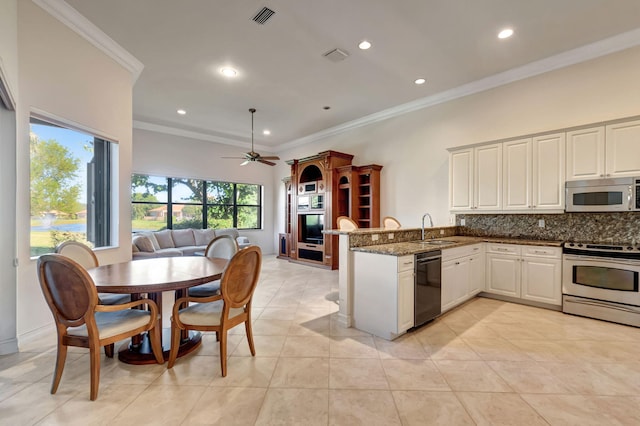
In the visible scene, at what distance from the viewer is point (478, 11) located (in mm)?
3029

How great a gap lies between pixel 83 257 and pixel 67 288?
1.02 metres

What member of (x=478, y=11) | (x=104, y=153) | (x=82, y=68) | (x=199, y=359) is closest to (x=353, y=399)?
(x=199, y=359)

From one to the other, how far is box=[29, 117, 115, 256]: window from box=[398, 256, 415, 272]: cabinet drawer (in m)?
3.77

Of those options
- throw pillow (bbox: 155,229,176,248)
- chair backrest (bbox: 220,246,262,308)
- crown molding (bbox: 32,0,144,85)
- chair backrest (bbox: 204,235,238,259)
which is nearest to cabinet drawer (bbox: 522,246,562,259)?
chair backrest (bbox: 220,246,262,308)

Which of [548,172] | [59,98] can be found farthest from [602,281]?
[59,98]

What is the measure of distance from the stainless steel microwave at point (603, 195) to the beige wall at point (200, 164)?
7.18 m

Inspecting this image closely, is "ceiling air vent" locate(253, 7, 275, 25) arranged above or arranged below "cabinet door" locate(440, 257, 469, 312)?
above

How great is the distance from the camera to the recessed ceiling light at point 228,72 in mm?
4211

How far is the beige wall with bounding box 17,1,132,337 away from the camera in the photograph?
271 centimetres

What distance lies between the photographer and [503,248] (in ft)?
13.1

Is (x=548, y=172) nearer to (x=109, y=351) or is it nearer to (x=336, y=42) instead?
(x=336, y=42)

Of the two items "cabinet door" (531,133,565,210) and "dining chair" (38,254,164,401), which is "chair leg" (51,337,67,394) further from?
"cabinet door" (531,133,565,210)

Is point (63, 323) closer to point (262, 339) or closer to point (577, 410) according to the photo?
point (262, 339)

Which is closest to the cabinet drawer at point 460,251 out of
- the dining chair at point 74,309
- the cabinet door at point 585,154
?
the cabinet door at point 585,154
